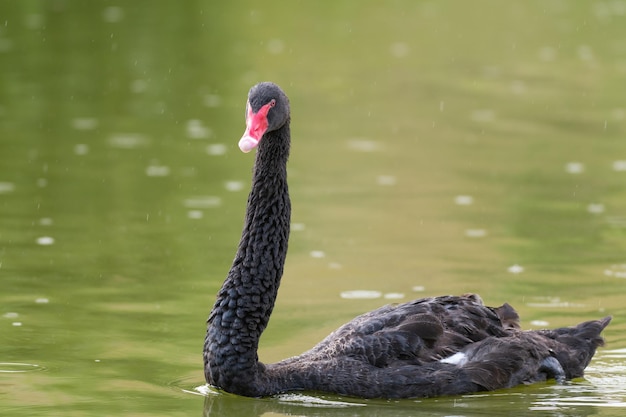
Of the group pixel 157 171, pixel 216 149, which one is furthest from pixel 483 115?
pixel 157 171

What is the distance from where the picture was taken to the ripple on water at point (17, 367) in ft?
27.1

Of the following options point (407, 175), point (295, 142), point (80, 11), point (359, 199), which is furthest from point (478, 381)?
point (80, 11)

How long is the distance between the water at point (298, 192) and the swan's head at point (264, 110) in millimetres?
1576

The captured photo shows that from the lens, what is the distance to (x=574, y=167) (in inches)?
600

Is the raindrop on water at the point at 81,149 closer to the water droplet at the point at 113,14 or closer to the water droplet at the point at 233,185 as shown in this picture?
the water droplet at the point at 233,185

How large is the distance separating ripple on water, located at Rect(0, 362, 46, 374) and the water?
0.02 metres

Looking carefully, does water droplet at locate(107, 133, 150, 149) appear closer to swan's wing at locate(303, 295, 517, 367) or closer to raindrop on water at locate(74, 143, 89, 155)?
raindrop on water at locate(74, 143, 89, 155)

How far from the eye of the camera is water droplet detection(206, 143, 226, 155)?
52.2 feet

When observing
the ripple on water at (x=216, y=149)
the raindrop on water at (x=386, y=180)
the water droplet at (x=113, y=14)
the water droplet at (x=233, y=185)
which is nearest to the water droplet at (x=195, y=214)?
the water droplet at (x=233, y=185)

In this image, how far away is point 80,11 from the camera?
2703cm

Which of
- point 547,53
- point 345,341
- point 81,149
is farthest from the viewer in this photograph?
point 547,53

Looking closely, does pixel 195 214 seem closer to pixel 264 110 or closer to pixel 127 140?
pixel 127 140

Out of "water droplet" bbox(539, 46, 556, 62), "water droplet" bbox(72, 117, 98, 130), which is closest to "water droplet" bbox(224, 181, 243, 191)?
"water droplet" bbox(72, 117, 98, 130)

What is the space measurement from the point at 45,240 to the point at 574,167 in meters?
6.39
